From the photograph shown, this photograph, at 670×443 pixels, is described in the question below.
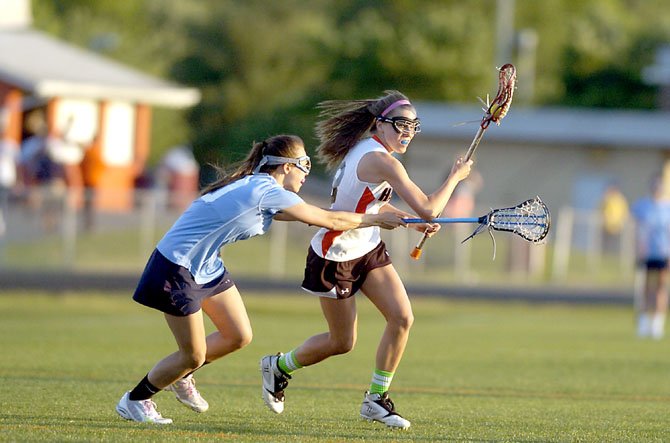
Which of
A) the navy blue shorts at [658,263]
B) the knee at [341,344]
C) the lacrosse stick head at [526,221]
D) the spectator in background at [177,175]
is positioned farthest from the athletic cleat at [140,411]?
the spectator in background at [177,175]

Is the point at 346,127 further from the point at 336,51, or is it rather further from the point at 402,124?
the point at 336,51

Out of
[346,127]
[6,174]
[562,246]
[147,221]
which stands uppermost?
[346,127]

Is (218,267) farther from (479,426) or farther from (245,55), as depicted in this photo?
(245,55)

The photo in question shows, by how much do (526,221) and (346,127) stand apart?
1.49 metres

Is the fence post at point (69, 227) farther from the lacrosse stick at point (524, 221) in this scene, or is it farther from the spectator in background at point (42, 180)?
the lacrosse stick at point (524, 221)

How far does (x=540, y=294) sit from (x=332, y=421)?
18.7 metres

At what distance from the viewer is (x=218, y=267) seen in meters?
8.84

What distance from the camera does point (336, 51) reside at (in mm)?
56594

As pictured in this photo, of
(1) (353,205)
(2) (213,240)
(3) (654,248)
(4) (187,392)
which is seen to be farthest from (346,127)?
(3) (654,248)

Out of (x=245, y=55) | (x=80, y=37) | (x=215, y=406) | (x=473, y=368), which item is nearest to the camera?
(x=215, y=406)

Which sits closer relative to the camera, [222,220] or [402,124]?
[222,220]

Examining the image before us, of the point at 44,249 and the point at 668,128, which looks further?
the point at 668,128

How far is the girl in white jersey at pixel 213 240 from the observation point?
8516 mm

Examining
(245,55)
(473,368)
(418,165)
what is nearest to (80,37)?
(245,55)
